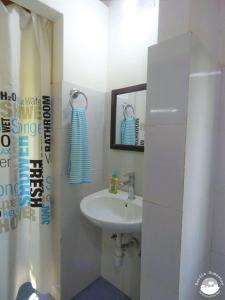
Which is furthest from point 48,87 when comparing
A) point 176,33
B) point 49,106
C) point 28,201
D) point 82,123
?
point 176,33

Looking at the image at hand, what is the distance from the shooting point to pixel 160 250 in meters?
0.94

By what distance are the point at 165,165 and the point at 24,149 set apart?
39.4 inches

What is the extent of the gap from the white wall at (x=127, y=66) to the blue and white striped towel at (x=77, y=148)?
32 centimetres

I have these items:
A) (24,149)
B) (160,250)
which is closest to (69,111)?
(24,149)

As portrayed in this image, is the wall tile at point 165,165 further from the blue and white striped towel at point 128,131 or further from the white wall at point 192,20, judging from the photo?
the blue and white striped towel at point 128,131

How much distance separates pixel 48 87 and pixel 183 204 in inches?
47.4

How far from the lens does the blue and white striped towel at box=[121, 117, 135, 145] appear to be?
1.58 metres

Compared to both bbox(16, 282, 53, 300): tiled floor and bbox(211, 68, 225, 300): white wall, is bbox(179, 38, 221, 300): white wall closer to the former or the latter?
→ bbox(211, 68, 225, 300): white wall

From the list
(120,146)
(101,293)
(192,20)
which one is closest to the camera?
(192,20)

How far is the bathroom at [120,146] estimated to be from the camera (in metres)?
0.88

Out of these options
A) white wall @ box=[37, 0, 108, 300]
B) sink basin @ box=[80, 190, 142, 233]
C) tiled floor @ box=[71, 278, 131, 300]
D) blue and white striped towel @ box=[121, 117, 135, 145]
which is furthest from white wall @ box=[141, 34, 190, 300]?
tiled floor @ box=[71, 278, 131, 300]

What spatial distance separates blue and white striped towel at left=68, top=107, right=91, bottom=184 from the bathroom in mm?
71

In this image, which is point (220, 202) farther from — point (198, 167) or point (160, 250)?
point (160, 250)

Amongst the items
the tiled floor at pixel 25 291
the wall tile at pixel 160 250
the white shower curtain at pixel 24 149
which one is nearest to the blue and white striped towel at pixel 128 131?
the white shower curtain at pixel 24 149
